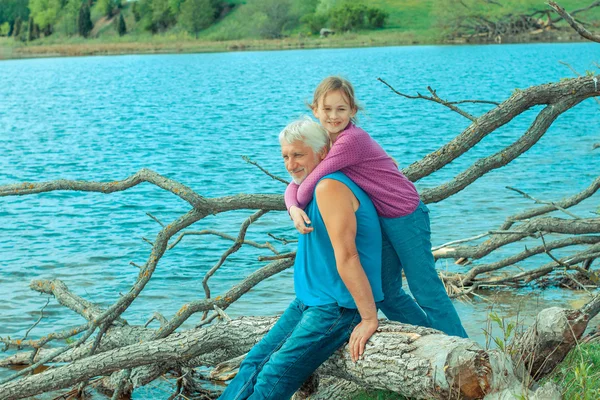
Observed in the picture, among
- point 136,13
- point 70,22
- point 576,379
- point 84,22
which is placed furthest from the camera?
point 136,13

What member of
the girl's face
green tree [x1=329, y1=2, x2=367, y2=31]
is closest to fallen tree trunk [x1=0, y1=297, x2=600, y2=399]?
the girl's face

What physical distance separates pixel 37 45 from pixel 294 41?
3349 cm

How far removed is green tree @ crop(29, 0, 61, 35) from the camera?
111m

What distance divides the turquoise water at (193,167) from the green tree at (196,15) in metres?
61.4

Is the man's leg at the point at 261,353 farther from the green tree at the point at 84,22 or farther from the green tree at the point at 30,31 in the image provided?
the green tree at the point at 30,31

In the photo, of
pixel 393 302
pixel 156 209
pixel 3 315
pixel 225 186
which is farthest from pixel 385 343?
pixel 225 186

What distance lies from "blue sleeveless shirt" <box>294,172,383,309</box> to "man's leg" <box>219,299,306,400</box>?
0.12 m

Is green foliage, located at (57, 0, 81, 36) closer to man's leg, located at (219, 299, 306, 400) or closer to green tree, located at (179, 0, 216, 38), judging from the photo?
green tree, located at (179, 0, 216, 38)

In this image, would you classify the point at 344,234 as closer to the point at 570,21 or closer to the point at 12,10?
the point at 570,21

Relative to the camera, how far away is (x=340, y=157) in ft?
12.1

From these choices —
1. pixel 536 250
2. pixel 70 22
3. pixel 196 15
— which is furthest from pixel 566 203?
pixel 70 22

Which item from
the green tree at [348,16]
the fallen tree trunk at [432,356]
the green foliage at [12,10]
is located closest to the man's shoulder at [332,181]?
the fallen tree trunk at [432,356]

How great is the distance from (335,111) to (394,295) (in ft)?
3.49

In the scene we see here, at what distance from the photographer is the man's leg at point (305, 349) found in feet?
12.3
